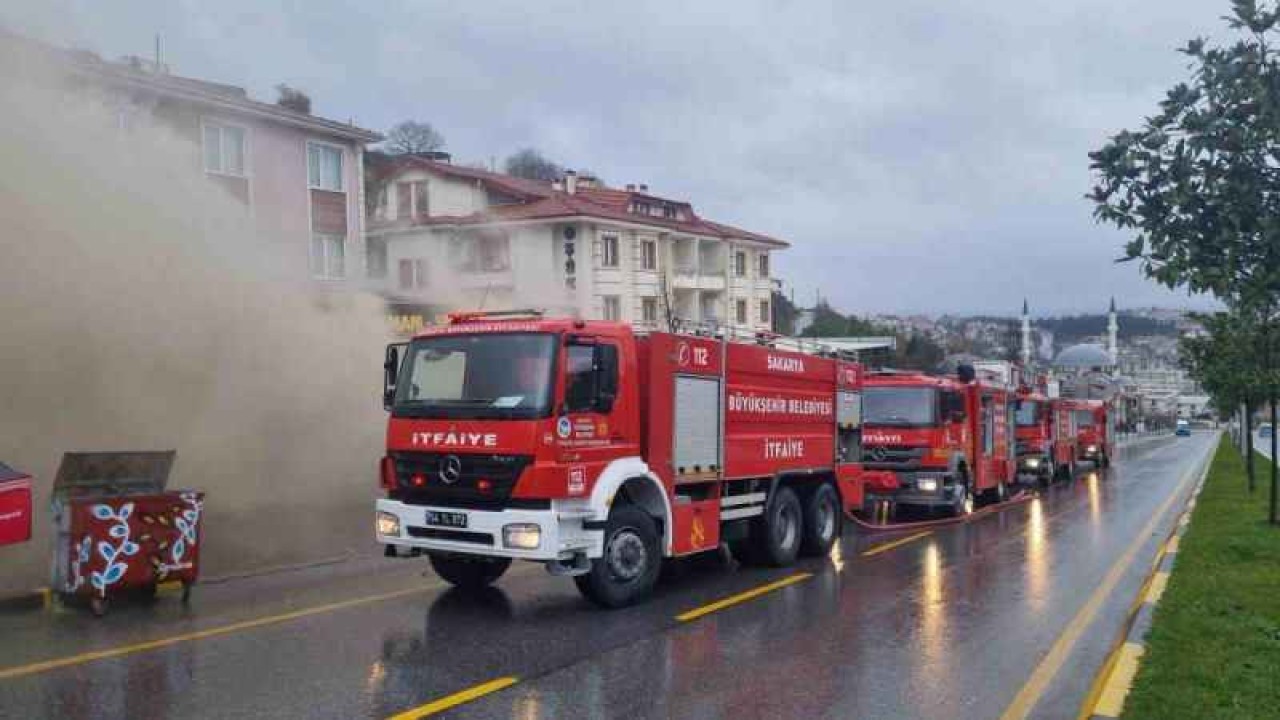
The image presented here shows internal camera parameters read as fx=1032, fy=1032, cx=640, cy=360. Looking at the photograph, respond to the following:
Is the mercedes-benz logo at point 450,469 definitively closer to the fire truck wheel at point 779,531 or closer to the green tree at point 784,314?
the fire truck wheel at point 779,531

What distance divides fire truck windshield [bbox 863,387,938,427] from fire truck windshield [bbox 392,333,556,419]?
405 inches

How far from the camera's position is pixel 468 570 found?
1055cm

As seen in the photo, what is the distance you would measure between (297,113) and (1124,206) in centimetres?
2358

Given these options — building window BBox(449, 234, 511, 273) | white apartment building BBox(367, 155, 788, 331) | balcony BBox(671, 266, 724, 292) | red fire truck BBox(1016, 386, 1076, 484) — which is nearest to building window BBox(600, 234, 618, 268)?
white apartment building BBox(367, 155, 788, 331)

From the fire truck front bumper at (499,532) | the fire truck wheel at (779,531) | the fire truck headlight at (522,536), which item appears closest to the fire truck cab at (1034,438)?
the fire truck wheel at (779,531)

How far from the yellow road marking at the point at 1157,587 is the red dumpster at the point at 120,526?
892cm

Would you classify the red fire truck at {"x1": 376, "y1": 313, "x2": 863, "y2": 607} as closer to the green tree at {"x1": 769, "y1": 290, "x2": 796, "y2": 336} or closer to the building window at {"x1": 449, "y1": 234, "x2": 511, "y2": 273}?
the building window at {"x1": 449, "y1": 234, "x2": 511, "y2": 273}

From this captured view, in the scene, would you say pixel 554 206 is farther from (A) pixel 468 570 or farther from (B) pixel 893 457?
(A) pixel 468 570

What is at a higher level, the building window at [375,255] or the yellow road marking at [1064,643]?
the building window at [375,255]

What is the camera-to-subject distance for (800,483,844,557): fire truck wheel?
13000mm

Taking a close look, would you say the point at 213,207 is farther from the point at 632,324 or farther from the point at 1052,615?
the point at 1052,615

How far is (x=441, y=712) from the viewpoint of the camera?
19.8 feet

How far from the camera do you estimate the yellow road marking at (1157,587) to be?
9529 mm

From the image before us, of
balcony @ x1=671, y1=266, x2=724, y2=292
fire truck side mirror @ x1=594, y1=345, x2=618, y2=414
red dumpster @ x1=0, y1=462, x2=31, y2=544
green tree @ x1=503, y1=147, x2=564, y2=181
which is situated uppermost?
green tree @ x1=503, y1=147, x2=564, y2=181
